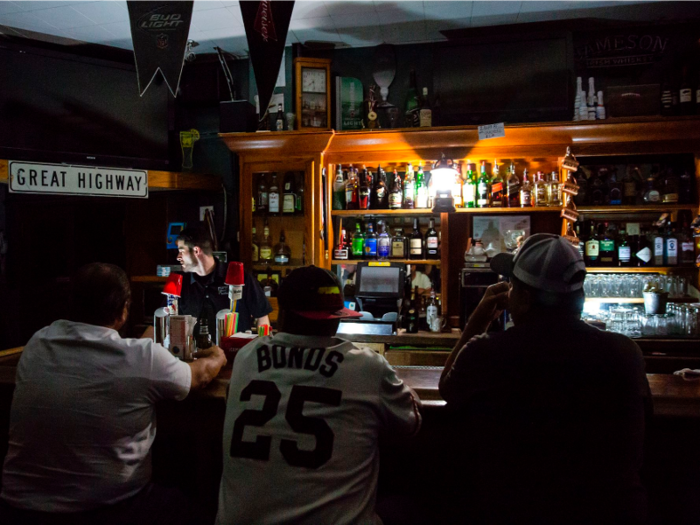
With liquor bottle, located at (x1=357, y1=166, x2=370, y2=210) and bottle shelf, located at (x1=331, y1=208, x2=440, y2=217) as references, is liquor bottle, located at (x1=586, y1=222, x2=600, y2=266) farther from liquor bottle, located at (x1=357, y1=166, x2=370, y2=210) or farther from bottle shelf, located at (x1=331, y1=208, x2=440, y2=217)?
liquor bottle, located at (x1=357, y1=166, x2=370, y2=210)

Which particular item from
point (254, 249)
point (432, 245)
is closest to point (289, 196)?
point (254, 249)

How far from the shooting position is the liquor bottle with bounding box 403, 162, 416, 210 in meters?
3.98

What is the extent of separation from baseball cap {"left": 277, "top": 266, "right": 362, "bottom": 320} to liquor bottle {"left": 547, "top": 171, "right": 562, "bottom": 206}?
2.84m

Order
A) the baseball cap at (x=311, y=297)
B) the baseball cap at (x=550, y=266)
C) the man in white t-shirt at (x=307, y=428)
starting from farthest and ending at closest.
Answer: the baseball cap at (x=311, y=297)
the baseball cap at (x=550, y=266)
the man in white t-shirt at (x=307, y=428)

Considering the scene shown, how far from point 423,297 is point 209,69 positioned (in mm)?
2829

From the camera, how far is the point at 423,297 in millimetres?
4066

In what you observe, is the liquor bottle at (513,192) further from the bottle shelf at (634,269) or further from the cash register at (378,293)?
the cash register at (378,293)

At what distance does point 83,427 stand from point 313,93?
10.4 feet

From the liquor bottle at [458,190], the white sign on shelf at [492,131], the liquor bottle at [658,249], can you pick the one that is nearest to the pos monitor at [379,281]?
the liquor bottle at [458,190]

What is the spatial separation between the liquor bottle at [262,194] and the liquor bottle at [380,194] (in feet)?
2.94

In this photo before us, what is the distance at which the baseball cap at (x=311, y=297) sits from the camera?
1440mm

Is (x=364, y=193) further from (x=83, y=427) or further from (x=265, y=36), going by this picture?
(x=83, y=427)

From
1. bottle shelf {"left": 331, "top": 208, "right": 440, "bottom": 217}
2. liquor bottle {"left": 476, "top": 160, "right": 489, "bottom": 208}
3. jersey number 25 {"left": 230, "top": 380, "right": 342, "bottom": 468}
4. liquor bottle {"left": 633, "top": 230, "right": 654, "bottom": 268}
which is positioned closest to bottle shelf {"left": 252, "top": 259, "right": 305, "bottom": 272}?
bottle shelf {"left": 331, "top": 208, "right": 440, "bottom": 217}

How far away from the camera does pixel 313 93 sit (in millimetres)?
3996
